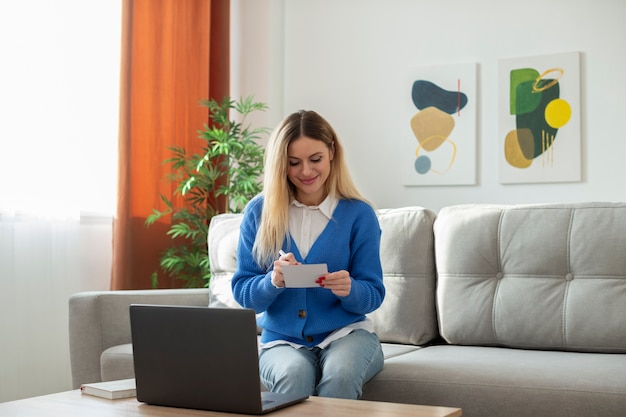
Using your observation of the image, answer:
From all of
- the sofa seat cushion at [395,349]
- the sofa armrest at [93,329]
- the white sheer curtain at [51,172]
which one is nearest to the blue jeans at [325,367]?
the sofa seat cushion at [395,349]

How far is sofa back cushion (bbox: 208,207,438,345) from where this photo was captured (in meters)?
2.72

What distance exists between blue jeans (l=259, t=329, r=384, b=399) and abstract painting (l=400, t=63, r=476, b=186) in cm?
190

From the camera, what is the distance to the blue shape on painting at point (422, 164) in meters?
→ 4.03

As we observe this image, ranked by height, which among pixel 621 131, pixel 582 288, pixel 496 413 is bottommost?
pixel 496 413

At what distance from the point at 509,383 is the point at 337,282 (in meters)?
0.54

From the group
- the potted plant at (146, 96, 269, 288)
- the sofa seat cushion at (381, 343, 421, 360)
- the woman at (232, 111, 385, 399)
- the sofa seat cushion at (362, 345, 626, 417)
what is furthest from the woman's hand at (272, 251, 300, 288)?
the potted plant at (146, 96, 269, 288)

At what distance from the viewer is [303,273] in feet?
6.42

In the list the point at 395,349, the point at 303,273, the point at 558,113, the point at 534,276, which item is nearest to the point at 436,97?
the point at 558,113

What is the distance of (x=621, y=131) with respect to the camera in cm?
363

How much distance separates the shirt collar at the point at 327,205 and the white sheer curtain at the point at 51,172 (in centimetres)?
146

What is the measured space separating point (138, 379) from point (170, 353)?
11 cm

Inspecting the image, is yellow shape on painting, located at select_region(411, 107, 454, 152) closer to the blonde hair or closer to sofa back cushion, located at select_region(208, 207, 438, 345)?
sofa back cushion, located at select_region(208, 207, 438, 345)

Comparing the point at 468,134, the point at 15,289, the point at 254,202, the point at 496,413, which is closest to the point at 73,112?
the point at 15,289

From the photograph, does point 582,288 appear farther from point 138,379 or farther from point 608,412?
point 138,379
